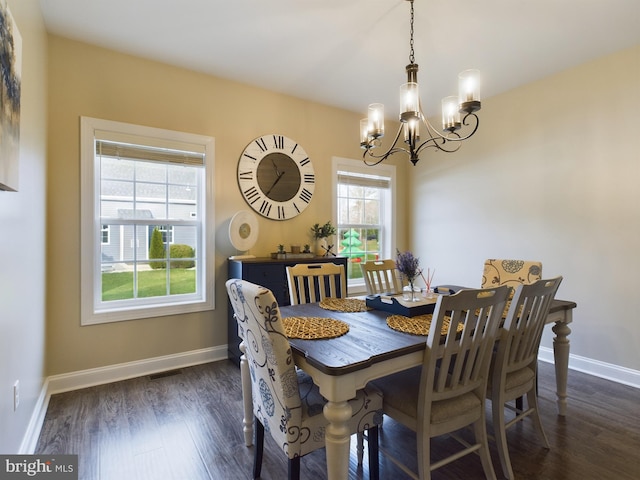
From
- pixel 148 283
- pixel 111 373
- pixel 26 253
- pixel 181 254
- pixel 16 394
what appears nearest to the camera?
pixel 16 394

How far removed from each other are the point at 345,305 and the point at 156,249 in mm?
1923

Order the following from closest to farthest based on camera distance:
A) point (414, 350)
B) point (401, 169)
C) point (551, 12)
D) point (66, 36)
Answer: point (414, 350) < point (551, 12) < point (66, 36) < point (401, 169)

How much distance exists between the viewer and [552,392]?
8.68ft

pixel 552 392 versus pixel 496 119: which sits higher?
pixel 496 119

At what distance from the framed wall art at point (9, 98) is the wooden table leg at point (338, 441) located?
153 cm

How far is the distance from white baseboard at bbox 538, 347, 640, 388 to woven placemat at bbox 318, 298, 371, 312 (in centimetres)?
235

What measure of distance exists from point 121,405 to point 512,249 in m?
3.86

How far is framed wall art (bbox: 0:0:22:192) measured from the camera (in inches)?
A: 49.5

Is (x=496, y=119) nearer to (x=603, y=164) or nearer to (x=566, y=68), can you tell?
(x=566, y=68)

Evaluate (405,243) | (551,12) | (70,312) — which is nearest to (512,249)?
(405,243)

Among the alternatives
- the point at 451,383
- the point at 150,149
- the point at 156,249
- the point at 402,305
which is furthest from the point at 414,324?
the point at 150,149

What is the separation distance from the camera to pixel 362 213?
4.47m

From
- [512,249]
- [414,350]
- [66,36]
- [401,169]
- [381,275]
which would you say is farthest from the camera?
[401,169]

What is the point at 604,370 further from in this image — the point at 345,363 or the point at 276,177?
the point at 276,177
